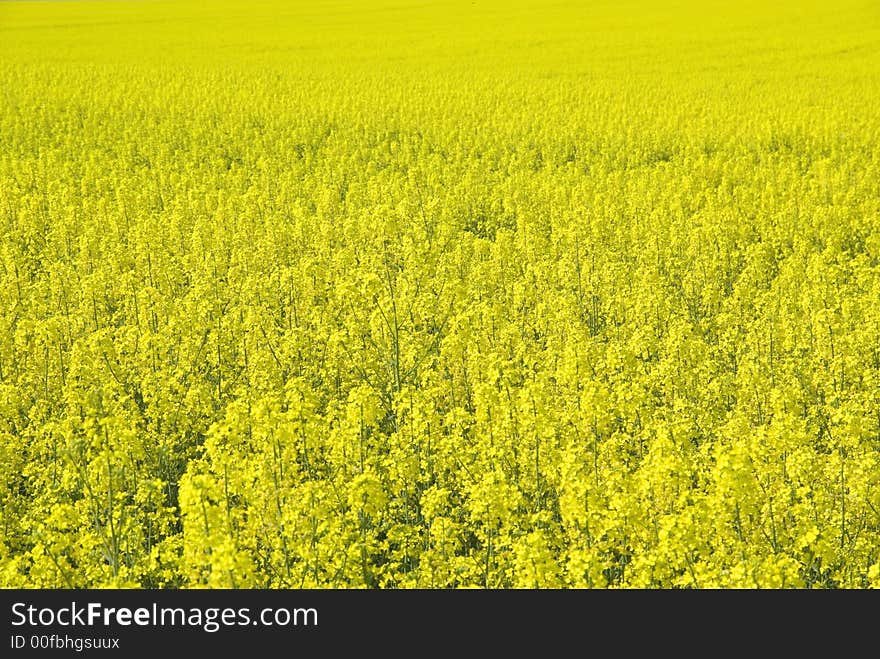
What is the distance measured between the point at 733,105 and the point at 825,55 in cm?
953

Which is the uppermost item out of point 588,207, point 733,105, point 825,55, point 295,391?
point 825,55

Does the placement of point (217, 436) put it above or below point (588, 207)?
below

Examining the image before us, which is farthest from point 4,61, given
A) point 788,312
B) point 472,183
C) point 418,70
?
point 788,312

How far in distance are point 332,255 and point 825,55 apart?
25257mm

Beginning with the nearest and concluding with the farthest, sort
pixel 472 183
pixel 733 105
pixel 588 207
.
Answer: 1. pixel 588 207
2. pixel 472 183
3. pixel 733 105

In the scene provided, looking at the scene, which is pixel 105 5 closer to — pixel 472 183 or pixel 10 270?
pixel 472 183

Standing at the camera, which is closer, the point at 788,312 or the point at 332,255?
the point at 788,312

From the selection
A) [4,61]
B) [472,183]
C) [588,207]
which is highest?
[4,61]

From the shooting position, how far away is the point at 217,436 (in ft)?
17.7

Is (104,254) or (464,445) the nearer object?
(464,445)

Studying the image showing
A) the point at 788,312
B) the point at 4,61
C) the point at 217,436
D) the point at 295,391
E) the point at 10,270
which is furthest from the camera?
the point at 4,61

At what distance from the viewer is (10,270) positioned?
10.4 metres

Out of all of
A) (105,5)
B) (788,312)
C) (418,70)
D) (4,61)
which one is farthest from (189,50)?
(788,312)

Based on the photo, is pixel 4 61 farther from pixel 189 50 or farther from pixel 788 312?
pixel 788 312
